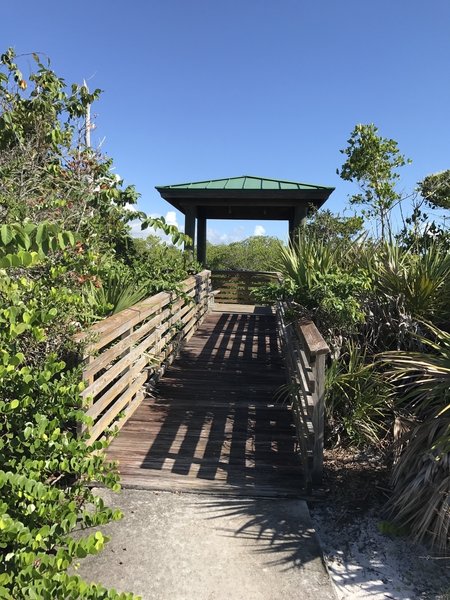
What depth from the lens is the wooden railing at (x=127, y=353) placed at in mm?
3127

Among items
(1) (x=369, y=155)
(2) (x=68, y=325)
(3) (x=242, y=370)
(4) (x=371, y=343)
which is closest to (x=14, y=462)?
(2) (x=68, y=325)

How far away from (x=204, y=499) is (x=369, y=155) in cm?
832

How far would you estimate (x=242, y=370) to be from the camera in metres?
5.84

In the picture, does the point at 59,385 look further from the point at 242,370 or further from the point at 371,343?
the point at 242,370

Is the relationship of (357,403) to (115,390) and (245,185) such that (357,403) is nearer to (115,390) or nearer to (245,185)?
(115,390)

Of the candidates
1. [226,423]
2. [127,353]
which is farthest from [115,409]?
[226,423]

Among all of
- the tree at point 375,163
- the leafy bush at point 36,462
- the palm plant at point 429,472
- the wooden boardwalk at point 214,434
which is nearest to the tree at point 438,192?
the tree at point 375,163

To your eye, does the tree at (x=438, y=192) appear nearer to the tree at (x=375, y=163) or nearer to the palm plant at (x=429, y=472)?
the tree at (x=375, y=163)

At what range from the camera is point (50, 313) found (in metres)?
2.05

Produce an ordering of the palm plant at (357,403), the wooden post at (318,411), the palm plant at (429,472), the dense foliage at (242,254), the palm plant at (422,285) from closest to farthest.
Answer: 1. the palm plant at (429,472)
2. the wooden post at (318,411)
3. the palm plant at (357,403)
4. the palm plant at (422,285)
5. the dense foliage at (242,254)

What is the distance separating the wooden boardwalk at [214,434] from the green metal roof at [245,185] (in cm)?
526

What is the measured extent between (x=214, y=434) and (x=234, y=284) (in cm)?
884

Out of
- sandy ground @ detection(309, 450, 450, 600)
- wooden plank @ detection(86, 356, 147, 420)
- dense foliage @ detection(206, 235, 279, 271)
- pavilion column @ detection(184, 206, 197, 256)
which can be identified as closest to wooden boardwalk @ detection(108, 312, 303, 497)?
sandy ground @ detection(309, 450, 450, 600)

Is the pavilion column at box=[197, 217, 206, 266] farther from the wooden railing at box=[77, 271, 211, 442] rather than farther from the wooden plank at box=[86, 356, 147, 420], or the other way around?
the wooden plank at box=[86, 356, 147, 420]
